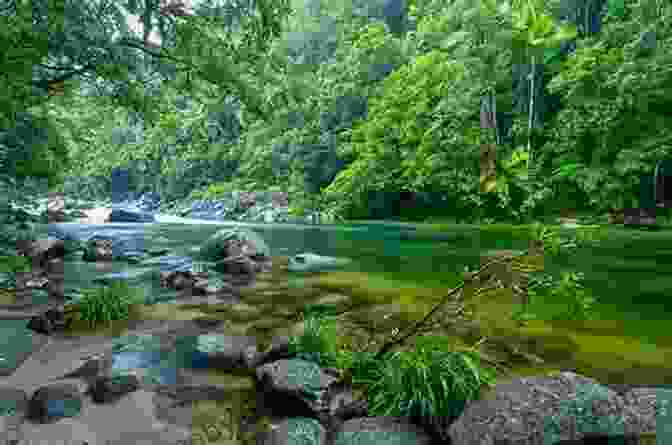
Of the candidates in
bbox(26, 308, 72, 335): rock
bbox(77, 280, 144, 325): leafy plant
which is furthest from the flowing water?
bbox(77, 280, 144, 325): leafy plant

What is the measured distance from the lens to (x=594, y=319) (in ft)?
21.1

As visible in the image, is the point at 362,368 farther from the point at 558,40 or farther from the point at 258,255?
the point at 258,255

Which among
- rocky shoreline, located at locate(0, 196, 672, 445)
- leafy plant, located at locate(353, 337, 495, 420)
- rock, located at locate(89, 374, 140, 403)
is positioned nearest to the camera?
rocky shoreline, located at locate(0, 196, 672, 445)

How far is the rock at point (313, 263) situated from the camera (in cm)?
1195

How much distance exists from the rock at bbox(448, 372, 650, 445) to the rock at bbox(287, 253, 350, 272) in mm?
8658

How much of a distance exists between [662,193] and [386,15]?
48.3 m

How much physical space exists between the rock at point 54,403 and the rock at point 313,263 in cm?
775

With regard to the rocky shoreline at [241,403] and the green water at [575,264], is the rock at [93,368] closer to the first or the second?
the rocky shoreline at [241,403]

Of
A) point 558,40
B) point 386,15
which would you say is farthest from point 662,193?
point 386,15

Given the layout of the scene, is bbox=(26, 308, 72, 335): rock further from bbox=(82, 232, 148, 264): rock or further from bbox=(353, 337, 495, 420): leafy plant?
bbox=(82, 232, 148, 264): rock

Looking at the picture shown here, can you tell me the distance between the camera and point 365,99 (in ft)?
142

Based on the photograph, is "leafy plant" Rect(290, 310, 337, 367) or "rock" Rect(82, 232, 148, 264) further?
"rock" Rect(82, 232, 148, 264)

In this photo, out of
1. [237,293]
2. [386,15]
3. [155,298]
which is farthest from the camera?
[386,15]

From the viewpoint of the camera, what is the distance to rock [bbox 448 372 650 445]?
293 cm
